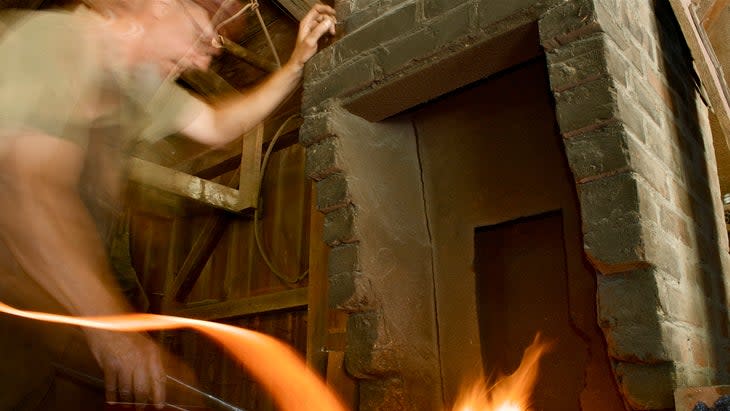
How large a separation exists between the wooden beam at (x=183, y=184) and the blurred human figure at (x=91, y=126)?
112cm

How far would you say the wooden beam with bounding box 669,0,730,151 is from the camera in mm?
1631

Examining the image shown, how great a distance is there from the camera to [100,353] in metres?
1.39

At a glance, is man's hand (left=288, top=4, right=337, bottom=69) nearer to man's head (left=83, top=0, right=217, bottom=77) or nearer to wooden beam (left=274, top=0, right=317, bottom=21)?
man's head (left=83, top=0, right=217, bottom=77)

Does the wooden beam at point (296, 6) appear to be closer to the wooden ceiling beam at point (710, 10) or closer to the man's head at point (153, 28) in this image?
the man's head at point (153, 28)

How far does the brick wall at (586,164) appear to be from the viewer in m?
1.24

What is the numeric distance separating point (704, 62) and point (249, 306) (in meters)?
2.78

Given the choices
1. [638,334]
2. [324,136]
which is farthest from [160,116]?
[638,334]

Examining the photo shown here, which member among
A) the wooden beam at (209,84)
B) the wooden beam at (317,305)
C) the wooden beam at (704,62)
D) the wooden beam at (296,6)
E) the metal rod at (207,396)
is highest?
the wooden beam at (209,84)

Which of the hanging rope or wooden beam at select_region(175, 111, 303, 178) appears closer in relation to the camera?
the hanging rope

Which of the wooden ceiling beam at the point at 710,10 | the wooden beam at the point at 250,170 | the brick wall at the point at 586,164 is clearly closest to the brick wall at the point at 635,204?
the brick wall at the point at 586,164

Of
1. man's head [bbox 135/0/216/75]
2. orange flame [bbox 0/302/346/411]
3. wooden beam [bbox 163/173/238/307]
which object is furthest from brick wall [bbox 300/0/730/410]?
wooden beam [bbox 163/173/238/307]

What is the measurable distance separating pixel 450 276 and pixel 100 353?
1045 millimetres

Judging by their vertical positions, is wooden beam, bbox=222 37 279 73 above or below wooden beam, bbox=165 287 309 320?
above

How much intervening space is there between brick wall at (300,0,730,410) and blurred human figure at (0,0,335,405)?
37 cm
